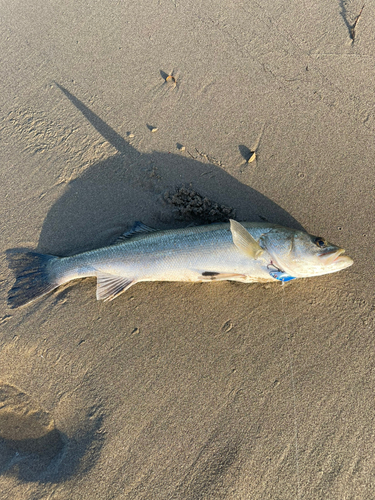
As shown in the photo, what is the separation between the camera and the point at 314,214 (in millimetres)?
3662

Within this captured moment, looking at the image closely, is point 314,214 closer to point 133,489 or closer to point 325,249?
point 325,249

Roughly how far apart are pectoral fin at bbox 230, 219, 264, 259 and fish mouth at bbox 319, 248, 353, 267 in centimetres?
69

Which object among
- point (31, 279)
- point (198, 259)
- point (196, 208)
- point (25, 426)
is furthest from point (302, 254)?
point (25, 426)

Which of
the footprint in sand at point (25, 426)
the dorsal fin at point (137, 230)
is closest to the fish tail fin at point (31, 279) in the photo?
the dorsal fin at point (137, 230)

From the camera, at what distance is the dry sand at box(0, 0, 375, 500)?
3125 millimetres

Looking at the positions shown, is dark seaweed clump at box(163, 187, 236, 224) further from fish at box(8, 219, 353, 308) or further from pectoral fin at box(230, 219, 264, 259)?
pectoral fin at box(230, 219, 264, 259)

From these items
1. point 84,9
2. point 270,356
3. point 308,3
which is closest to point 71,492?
point 270,356

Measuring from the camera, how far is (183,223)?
3711 mm

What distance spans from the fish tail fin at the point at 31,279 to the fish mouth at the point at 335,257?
3.24 meters

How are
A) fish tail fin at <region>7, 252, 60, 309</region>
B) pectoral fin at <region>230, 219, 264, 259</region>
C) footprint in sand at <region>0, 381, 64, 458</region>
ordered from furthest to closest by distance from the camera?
fish tail fin at <region>7, 252, 60, 309</region> < footprint in sand at <region>0, 381, 64, 458</region> < pectoral fin at <region>230, 219, 264, 259</region>

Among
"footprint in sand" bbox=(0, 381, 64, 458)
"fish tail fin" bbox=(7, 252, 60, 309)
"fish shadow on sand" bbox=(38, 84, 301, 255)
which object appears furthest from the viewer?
"fish shadow on sand" bbox=(38, 84, 301, 255)

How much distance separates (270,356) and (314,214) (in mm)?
1913

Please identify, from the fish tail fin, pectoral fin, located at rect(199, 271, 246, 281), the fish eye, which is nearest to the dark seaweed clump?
pectoral fin, located at rect(199, 271, 246, 281)

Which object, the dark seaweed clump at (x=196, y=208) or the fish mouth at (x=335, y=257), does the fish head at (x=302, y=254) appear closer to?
the fish mouth at (x=335, y=257)
